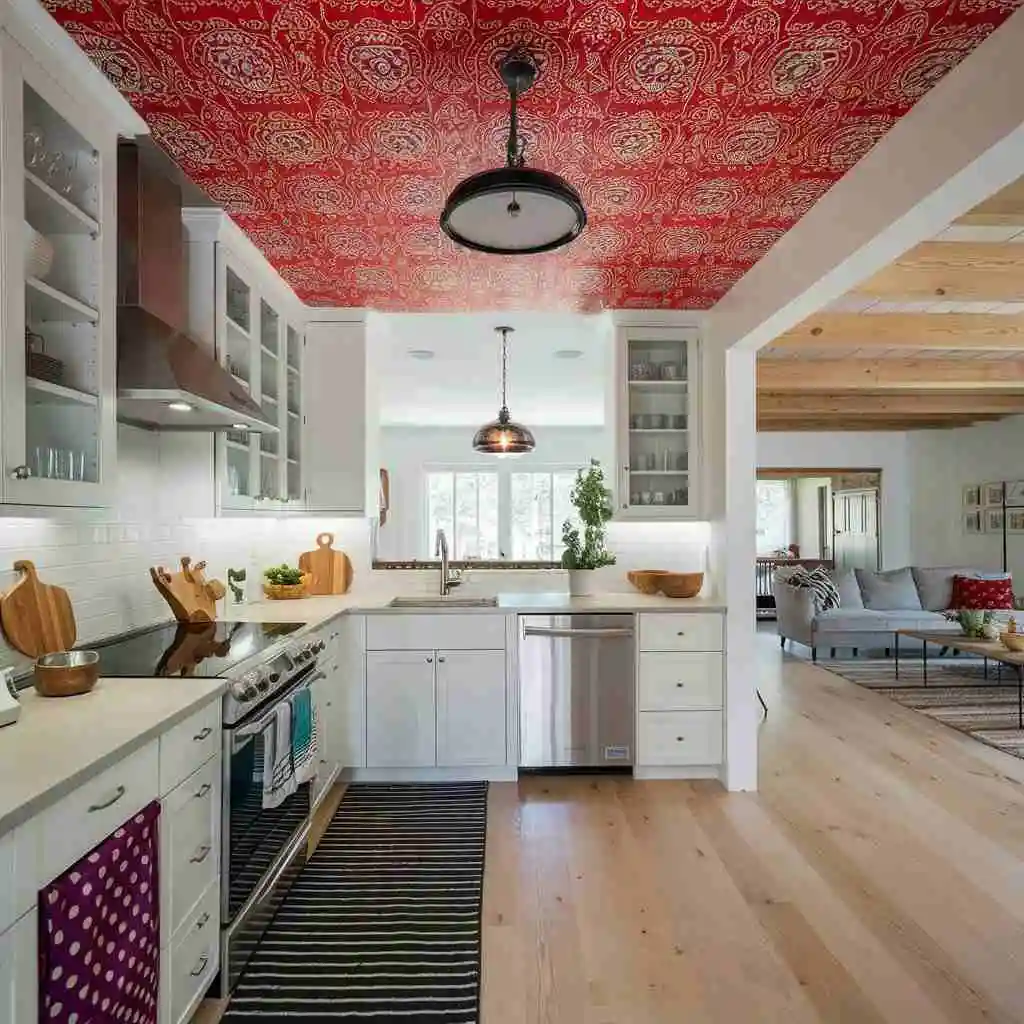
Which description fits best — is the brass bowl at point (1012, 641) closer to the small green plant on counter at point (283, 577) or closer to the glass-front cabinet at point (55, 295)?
the small green plant on counter at point (283, 577)

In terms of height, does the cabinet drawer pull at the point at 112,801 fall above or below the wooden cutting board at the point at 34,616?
below

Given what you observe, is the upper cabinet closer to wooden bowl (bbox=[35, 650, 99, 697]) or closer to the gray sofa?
wooden bowl (bbox=[35, 650, 99, 697])

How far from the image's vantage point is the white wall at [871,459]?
10008mm

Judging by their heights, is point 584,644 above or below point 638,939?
above

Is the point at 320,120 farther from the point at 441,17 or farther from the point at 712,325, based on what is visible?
the point at 712,325

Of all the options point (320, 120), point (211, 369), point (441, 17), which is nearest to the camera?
point (441, 17)

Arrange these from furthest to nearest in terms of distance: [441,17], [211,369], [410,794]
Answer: [410,794] < [211,369] < [441,17]

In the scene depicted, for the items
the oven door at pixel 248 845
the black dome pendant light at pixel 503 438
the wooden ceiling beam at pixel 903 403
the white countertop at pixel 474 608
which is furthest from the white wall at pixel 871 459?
the oven door at pixel 248 845

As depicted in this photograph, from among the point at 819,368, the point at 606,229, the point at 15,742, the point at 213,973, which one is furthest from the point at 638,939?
the point at 819,368

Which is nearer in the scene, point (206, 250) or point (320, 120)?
point (320, 120)

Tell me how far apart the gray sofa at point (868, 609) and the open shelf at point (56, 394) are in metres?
6.69

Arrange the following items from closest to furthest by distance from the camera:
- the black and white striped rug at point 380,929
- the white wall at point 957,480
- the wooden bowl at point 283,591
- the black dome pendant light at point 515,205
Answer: the black dome pendant light at point 515,205 < the black and white striped rug at point 380,929 < the wooden bowl at point 283,591 < the white wall at point 957,480

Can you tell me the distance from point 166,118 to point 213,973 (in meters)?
2.38

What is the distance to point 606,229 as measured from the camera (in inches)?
116
